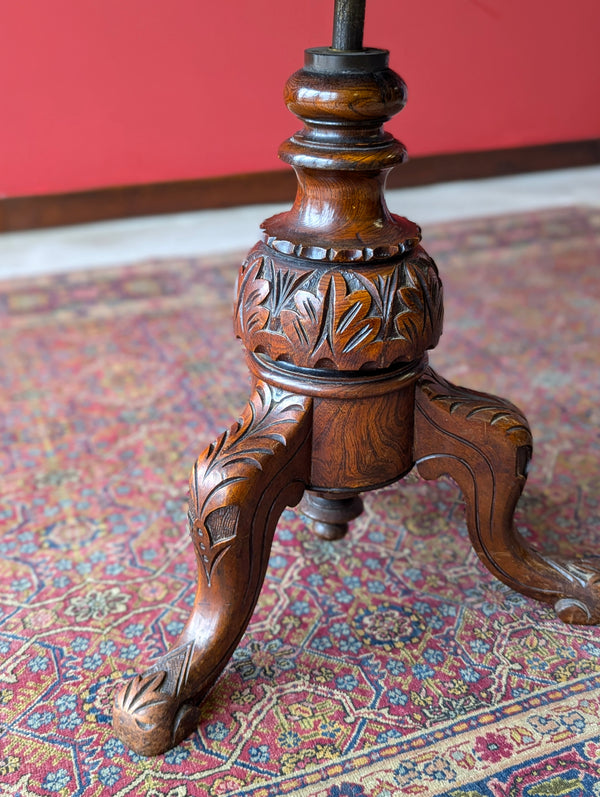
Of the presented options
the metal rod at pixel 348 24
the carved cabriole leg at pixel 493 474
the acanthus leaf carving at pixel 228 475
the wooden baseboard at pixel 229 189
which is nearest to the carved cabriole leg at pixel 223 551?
the acanthus leaf carving at pixel 228 475

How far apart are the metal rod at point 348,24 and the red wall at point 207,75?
1872mm

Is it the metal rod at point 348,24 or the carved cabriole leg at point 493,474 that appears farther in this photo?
the carved cabriole leg at point 493,474

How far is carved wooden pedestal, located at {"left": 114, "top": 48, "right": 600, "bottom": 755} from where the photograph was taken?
103cm

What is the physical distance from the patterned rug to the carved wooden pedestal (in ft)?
0.36

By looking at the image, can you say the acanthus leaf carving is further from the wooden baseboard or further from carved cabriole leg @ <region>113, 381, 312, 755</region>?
the wooden baseboard

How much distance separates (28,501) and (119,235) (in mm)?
1748

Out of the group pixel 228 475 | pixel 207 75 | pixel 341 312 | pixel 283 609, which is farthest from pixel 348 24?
pixel 207 75

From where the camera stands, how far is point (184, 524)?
154 centimetres

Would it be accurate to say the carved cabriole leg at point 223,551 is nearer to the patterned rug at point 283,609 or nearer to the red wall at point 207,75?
the patterned rug at point 283,609

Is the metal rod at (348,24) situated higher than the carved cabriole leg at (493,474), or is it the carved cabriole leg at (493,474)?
the metal rod at (348,24)

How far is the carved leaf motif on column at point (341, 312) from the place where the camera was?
3.39 feet

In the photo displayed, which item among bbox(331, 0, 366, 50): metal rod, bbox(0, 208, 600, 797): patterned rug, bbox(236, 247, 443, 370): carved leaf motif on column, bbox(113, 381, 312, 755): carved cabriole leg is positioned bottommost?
bbox(0, 208, 600, 797): patterned rug

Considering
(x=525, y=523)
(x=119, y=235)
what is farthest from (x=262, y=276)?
(x=119, y=235)

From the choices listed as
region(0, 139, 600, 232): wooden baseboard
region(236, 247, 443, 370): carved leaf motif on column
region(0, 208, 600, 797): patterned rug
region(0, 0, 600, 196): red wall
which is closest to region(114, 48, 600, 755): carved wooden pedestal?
region(236, 247, 443, 370): carved leaf motif on column
